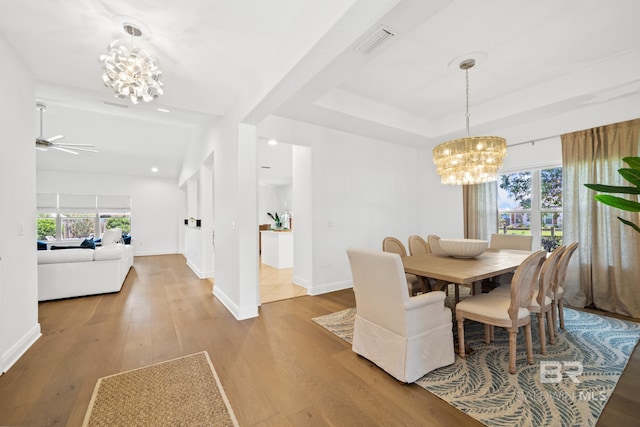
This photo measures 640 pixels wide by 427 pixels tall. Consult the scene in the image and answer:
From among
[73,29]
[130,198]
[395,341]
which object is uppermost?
[73,29]

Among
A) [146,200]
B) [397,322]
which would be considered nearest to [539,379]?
[397,322]

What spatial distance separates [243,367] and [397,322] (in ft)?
4.12

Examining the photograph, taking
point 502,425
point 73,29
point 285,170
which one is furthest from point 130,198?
point 502,425

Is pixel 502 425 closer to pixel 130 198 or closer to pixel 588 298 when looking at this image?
pixel 588 298

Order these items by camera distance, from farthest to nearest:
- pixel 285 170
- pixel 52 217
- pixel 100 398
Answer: pixel 52 217, pixel 285 170, pixel 100 398

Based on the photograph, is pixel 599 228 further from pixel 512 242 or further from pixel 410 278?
pixel 410 278

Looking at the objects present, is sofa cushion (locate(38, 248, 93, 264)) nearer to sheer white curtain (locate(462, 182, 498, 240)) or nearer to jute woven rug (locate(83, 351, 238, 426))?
jute woven rug (locate(83, 351, 238, 426))

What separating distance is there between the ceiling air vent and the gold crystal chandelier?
1522 millimetres

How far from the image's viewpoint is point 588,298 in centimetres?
336

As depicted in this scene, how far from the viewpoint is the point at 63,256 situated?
3961mm

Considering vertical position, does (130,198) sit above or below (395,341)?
above

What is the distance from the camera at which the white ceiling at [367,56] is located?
1920 millimetres

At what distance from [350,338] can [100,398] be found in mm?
1907

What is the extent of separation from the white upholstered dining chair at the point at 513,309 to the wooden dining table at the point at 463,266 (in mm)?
204
